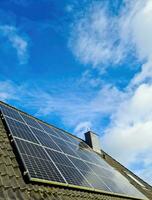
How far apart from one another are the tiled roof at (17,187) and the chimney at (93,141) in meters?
10.6

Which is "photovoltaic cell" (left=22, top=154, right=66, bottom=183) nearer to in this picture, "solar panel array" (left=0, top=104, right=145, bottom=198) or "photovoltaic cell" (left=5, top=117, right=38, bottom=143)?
"solar panel array" (left=0, top=104, right=145, bottom=198)

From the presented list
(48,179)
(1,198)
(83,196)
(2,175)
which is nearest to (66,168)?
(83,196)

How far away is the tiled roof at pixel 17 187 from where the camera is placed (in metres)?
6.00

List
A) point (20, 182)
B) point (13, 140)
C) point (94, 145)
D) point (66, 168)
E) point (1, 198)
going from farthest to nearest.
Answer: point (94, 145) → point (66, 168) → point (13, 140) → point (20, 182) → point (1, 198)

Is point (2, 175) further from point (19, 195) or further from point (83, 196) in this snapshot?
point (83, 196)

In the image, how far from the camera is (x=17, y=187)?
20.6ft

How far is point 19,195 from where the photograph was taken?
19.7 ft

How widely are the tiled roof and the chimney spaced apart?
1056cm

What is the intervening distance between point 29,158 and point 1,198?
8.26 ft

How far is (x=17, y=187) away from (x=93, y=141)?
13834 millimetres

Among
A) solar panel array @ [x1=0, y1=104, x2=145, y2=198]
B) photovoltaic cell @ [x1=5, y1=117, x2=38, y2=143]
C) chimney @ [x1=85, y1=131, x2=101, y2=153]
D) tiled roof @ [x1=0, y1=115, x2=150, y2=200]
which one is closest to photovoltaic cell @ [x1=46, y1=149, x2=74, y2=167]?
solar panel array @ [x1=0, y1=104, x2=145, y2=198]

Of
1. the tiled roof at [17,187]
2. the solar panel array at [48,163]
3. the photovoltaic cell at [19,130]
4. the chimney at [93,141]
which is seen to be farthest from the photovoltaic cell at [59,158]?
the chimney at [93,141]

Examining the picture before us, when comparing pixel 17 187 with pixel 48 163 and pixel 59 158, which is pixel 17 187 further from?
pixel 59 158

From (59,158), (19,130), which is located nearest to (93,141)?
(59,158)
